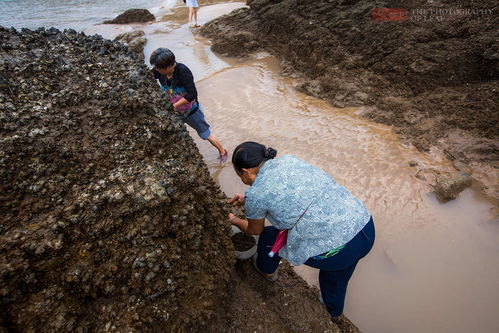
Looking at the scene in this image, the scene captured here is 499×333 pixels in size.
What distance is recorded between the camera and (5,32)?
2.34 metres

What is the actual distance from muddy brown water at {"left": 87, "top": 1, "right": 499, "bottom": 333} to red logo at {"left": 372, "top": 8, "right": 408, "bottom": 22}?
196 cm

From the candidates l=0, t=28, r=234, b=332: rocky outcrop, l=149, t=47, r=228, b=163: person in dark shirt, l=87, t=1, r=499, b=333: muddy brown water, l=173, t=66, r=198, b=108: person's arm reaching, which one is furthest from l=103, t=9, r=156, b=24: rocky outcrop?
l=0, t=28, r=234, b=332: rocky outcrop

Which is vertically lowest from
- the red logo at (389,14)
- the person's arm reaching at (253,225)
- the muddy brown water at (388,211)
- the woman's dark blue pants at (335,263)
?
the muddy brown water at (388,211)

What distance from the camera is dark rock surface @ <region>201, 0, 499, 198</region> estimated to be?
12.5 feet

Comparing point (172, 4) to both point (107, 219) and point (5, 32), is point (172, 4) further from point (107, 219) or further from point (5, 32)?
point (107, 219)

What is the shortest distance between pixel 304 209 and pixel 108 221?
1.02 m

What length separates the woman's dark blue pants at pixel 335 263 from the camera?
1732 millimetres

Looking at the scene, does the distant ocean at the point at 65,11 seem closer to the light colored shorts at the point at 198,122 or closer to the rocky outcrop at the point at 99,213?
the light colored shorts at the point at 198,122

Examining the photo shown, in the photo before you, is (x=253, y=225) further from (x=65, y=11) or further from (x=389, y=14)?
(x=65, y=11)

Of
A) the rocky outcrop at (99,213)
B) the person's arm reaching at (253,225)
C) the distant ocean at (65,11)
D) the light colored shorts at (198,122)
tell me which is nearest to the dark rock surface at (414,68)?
the light colored shorts at (198,122)

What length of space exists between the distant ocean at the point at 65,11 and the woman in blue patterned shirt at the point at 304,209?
12492mm

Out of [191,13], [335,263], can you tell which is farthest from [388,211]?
[191,13]

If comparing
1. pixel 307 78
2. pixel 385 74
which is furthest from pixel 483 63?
pixel 307 78

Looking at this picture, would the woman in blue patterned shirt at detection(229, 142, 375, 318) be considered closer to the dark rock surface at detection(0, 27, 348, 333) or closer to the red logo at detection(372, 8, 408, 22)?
the dark rock surface at detection(0, 27, 348, 333)
